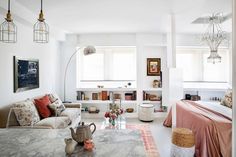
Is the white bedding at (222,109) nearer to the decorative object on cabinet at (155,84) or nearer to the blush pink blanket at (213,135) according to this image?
the blush pink blanket at (213,135)

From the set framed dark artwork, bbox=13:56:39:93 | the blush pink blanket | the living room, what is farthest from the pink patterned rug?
framed dark artwork, bbox=13:56:39:93

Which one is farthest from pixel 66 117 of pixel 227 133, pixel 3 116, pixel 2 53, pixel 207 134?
pixel 227 133

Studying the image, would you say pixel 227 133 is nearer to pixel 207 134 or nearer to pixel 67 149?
pixel 207 134

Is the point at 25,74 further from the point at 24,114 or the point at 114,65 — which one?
the point at 114,65

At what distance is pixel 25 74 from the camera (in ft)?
Result: 13.4

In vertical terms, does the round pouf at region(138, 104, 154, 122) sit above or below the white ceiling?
below

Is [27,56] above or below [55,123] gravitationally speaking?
above

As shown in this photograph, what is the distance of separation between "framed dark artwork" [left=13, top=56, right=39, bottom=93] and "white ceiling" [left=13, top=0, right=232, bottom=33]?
1055 millimetres

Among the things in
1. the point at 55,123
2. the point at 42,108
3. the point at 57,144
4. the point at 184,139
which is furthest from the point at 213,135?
the point at 42,108

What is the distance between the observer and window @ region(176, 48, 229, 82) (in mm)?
6371

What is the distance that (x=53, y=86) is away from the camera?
5.64 meters

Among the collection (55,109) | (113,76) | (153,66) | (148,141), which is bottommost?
(148,141)

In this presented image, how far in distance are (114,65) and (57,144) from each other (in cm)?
506

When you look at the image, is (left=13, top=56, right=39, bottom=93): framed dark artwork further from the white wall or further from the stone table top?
the stone table top
